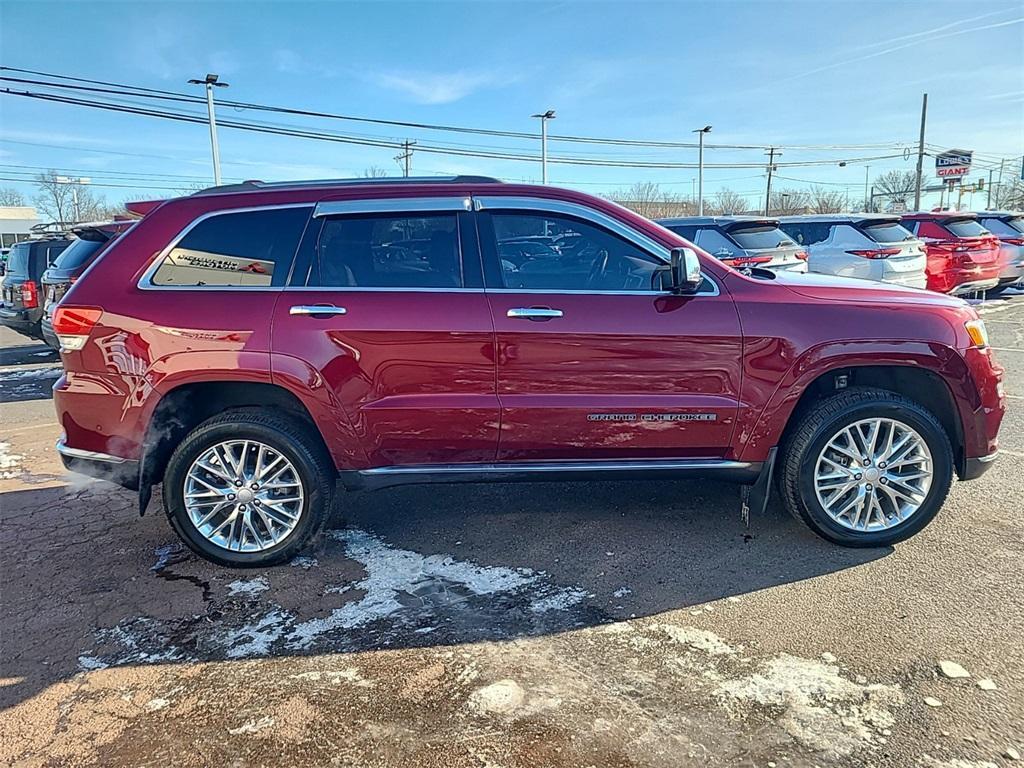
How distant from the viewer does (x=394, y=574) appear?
3654mm

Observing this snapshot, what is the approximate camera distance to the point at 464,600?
3.37m

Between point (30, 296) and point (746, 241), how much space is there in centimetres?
1081

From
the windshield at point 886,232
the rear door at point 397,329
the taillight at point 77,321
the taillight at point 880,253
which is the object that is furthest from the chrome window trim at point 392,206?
the windshield at point 886,232

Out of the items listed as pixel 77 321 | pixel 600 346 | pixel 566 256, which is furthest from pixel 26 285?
pixel 600 346

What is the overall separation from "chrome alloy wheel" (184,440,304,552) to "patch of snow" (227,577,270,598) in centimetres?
19

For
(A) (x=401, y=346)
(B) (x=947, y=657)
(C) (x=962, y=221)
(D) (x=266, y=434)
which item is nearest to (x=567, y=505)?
(A) (x=401, y=346)

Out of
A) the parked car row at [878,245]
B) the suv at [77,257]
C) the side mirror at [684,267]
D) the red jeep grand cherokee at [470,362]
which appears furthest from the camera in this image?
the parked car row at [878,245]

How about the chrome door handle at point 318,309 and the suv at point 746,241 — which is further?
the suv at point 746,241

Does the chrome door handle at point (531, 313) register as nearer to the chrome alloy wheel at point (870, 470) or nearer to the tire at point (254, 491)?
the tire at point (254, 491)

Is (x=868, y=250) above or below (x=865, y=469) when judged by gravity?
above

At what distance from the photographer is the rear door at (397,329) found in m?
3.57

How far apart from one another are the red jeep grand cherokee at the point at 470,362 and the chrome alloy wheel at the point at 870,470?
0.01 m

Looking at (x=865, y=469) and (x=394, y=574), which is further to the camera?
(x=865, y=469)

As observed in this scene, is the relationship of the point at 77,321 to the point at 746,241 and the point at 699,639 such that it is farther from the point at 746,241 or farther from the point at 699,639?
the point at 746,241
